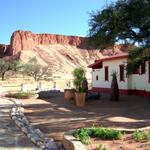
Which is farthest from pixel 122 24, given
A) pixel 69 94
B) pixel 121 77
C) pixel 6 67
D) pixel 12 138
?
pixel 6 67

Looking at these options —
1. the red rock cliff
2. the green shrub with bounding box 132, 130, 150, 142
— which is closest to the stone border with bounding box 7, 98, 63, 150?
the green shrub with bounding box 132, 130, 150, 142

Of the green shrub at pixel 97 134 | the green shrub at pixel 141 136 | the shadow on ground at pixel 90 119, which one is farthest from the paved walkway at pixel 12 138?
the green shrub at pixel 141 136

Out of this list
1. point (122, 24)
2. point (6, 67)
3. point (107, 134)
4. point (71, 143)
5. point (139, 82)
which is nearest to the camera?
point (71, 143)

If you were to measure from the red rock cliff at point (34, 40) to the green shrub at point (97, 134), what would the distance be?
432ft

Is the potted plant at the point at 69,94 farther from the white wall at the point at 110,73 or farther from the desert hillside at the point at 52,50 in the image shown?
the desert hillside at the point at 52,50

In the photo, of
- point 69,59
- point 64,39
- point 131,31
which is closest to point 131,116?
point 131,31

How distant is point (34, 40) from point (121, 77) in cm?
12090

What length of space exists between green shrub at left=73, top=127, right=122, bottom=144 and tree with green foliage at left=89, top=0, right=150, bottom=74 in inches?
366

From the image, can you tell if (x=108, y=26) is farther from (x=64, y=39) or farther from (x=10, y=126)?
(x=64, y=39)

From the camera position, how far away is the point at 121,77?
31.4m

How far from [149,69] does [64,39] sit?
420 feet

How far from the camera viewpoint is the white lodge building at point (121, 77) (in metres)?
28.2

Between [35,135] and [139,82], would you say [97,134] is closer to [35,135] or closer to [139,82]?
[35,135]

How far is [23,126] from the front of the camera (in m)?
13.9
